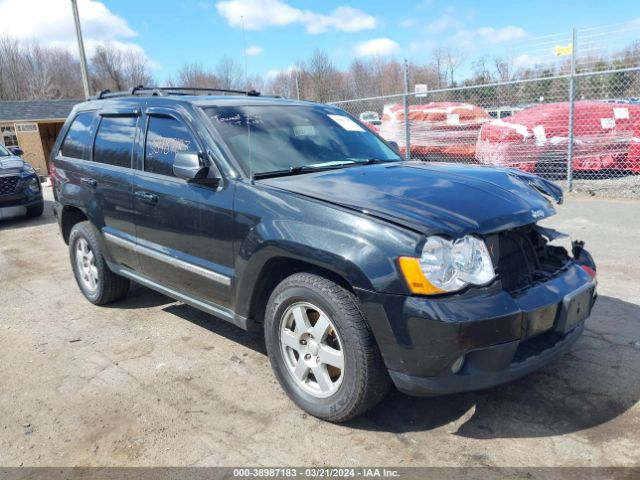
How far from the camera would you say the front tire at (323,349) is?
8.60ft

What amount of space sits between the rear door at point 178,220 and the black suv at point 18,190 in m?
7.13

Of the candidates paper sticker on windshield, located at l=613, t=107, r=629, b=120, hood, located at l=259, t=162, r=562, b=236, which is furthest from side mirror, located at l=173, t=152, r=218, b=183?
paper sticker on windshield, located at l=613, t=107, r=629, b=120

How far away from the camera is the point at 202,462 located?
263 centimetres

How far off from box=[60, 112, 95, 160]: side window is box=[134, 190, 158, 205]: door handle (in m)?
1.11

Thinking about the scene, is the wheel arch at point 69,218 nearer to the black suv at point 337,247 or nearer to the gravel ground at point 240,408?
the black suv at point 337,247

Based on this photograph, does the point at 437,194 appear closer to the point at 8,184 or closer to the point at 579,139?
the point at 579,139

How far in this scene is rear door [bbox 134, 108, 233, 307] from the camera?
3328 mm

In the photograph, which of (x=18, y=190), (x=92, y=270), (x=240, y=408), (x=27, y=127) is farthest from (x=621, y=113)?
(x=27, y=127)

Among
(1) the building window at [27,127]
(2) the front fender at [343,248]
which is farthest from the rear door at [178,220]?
(1) the building window at [27,127]

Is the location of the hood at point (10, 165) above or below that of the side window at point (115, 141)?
below

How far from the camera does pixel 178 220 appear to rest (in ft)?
11.8

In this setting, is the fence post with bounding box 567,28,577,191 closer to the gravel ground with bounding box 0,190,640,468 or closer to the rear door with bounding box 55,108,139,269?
the gravel ground with bounding box 0,190,640,468

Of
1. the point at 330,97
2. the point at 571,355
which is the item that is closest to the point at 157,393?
the point at 571,355

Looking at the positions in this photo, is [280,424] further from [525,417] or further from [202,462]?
[525,417]
